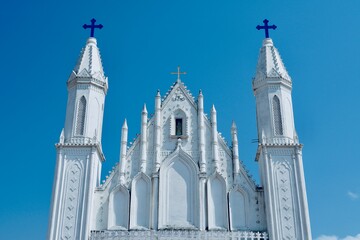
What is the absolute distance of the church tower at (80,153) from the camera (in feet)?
73.5

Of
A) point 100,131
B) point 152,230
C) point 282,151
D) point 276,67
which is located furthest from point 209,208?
point 276,67

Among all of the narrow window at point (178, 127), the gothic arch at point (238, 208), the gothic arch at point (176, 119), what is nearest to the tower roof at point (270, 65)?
the gothic arch at point (176, 119)

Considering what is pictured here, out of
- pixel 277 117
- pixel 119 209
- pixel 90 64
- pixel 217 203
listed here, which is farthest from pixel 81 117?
pixel 277 117

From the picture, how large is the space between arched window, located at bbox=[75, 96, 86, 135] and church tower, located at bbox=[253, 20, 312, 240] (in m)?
8.54

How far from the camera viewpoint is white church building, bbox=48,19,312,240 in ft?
74.1

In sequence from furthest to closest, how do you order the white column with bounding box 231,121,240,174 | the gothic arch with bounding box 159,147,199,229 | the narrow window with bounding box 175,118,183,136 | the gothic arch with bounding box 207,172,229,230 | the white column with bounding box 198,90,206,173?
1. the narrow window with bounding box 175,118,183,136
2. the white column with bounding box 231,121,240,174
3. the white column with bounding box 198,90,206,173
4. the gothic arch with bounding box 159,147,199,229
5. the gothic arch with bounding box 207,172,229,230

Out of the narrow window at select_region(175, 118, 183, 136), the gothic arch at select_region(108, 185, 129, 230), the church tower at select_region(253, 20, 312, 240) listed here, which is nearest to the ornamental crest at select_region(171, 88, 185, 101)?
the narrow window at select_region(175, 118, 183, 136)

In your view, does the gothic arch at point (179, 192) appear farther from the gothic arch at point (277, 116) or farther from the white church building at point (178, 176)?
the gothic arch at point (277, 116)

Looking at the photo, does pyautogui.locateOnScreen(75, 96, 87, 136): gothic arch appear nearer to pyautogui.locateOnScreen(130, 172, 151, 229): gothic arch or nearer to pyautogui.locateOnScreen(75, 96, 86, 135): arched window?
pyautogui.locateOnScreen(75, 96, 86, 135): arched window

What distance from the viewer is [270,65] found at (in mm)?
26828

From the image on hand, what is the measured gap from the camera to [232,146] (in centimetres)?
2528

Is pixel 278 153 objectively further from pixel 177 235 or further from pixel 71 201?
pixel 71 201

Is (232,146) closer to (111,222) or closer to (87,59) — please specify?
(111,222)

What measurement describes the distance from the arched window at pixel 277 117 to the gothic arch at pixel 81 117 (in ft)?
30.4
